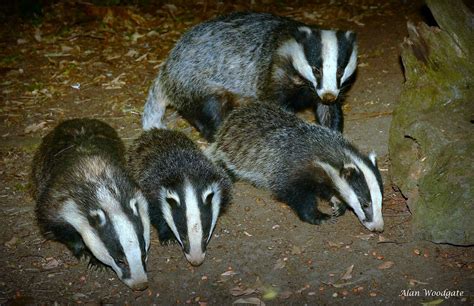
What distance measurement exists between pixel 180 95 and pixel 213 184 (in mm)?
1787

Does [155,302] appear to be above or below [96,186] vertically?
below

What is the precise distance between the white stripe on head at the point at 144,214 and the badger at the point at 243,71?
1.70m

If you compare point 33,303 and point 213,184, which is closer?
point 33,303

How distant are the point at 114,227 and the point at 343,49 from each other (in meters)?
2.62

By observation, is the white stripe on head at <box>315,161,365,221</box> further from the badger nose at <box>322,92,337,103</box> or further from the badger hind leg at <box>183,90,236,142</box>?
the badger hind leg at <box>183,90,236,142</box>

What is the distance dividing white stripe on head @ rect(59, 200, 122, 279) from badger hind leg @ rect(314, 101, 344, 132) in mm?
2568

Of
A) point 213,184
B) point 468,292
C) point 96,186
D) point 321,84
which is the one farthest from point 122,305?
point 321,84

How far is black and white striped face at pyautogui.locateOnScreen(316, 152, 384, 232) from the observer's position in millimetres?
4613

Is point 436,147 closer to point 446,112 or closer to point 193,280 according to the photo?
point 446,112

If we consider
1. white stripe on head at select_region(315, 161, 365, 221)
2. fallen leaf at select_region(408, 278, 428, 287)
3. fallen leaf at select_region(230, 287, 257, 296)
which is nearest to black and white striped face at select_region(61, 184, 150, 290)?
fallen leaf at select_region(230, 287, 257, 296)

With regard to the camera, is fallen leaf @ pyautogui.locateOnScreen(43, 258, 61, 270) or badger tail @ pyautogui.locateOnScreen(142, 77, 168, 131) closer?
fallen leaf @ pyautogui.locateOnScreen(43, 258, 61, 270)

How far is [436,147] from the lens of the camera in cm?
460

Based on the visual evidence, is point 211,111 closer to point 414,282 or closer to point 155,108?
point 155,108

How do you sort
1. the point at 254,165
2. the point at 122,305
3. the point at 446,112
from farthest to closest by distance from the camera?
the point at 254,165 → the point at 446,112 → the point at 122,305
